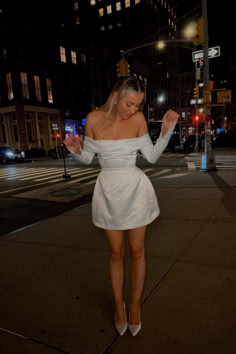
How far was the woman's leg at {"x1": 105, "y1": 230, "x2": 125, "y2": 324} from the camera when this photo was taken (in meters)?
2.24

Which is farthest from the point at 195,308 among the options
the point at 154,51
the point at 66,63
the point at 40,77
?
the point at 154,51

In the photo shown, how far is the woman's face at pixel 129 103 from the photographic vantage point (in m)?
2.15

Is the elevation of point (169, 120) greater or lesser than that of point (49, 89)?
lesser

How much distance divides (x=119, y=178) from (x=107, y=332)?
1355 mm

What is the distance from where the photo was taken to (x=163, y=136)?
7.29ft

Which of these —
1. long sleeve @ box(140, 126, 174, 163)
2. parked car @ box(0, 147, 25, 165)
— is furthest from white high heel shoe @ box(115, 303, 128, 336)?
parked car @ box(0, 147, 25, 165)

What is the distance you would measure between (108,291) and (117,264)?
2.80ft

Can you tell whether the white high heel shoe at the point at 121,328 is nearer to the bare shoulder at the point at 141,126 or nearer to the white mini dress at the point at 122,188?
the white mini dress at the point at 122,188

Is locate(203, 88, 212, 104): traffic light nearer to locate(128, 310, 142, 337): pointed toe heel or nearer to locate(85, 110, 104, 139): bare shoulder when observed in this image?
locate(85, 110, 104, 139): bare shoulder

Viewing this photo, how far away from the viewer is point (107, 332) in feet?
7.62

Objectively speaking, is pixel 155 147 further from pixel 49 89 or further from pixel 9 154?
pixel 49 89

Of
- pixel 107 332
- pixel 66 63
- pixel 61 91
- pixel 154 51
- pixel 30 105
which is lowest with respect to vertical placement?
pixel 107 332

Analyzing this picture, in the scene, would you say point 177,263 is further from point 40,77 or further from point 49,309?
point 40,77

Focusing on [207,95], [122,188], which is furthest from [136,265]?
[207,95]
